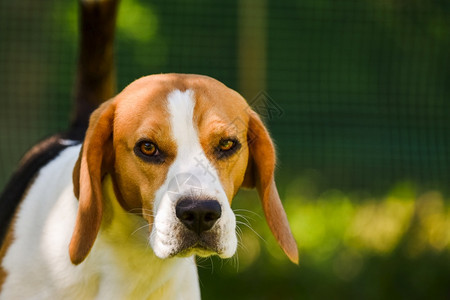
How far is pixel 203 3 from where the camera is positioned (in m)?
8.34

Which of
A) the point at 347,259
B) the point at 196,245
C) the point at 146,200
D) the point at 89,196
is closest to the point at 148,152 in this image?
the point at 146,200

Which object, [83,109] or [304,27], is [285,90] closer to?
[304,27]

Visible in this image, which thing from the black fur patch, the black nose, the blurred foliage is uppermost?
the black nose

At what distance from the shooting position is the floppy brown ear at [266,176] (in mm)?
3391

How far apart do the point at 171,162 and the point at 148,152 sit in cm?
11

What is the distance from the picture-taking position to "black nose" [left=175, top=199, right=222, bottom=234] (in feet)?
9.30

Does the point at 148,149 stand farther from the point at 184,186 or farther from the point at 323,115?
the point at 323,115

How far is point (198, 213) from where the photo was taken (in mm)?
2844

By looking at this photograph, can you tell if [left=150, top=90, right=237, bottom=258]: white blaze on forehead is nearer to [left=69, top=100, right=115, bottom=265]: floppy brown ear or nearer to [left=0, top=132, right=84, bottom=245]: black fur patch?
[left=69, top=100, right=115, bottom=265]: floppy brown ear

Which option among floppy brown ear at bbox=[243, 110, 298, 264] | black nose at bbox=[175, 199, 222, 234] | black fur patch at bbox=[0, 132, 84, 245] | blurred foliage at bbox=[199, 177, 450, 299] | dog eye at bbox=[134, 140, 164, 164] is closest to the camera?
black nose at bbox=[175, 199, 222, 234]

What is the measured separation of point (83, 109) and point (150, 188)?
5.53 ft

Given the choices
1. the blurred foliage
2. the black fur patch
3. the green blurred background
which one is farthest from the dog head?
the blurred foliage

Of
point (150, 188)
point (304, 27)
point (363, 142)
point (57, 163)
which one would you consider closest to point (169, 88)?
point (150, 188)

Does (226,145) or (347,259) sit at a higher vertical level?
(226,145)
